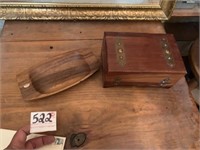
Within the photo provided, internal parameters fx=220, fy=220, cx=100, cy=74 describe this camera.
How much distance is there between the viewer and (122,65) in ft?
1.63

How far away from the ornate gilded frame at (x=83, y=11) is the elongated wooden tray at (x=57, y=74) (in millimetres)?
138

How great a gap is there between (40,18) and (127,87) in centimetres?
33

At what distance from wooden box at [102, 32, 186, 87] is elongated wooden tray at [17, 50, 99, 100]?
0.19 feet

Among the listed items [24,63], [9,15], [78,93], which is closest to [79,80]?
[78,93]

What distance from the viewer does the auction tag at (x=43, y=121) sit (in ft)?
1.50

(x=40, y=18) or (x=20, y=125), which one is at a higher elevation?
(x=40, y=18)

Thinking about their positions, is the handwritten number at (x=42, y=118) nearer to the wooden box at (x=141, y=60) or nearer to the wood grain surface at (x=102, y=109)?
the wood grain surface at (x=102, y=109)

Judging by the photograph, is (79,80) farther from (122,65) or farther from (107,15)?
(107,15)

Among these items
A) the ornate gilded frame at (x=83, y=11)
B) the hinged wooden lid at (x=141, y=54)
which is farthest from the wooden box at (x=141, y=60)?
the ornate gilded frame at (x=83, y=11)

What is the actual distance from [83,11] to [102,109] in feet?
1.02

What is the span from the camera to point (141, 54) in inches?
20.5

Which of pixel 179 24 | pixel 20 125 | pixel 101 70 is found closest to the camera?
pixel 20 125

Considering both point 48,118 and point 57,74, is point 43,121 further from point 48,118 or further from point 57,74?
point 57,74

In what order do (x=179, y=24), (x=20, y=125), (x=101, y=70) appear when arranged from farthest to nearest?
1. (x=179, y=24)
2. (x=101, y=70)
3. (x=20, y=125)
